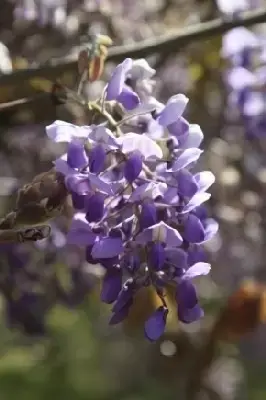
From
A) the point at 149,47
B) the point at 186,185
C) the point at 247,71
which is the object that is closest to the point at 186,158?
the point at 186,185

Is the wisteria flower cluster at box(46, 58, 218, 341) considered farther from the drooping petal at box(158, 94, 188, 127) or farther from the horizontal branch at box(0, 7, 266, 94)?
the horizontal branch at box(0, 7, 266, 94)

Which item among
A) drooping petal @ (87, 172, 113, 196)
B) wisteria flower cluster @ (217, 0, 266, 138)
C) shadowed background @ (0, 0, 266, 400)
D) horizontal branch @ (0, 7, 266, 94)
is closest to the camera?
drooping petal @ (87, 172, 113, 196)

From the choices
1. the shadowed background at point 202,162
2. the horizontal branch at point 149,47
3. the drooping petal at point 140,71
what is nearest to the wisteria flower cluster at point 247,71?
the shadowed background at point 202,162

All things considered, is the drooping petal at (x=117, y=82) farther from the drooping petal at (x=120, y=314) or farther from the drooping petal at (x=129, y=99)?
the drooping petal at (x=120, y=314)

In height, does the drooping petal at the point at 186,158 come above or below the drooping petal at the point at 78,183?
above

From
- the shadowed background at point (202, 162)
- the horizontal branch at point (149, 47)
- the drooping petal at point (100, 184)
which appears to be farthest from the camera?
the shadowed background at point (202, 162)

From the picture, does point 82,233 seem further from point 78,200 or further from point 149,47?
point 149,47

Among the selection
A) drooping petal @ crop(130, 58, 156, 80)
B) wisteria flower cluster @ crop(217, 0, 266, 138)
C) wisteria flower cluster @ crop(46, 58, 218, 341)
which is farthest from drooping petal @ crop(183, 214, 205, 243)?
wisteria flower cluster @ crop(217, 0, 266, 138)
